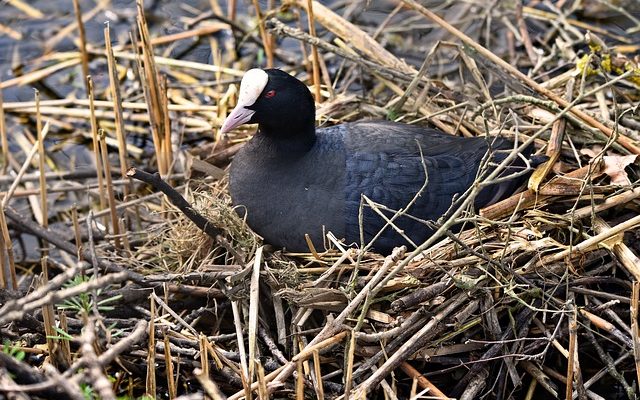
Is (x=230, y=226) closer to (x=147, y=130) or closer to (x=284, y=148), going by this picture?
(x=284, y=148)

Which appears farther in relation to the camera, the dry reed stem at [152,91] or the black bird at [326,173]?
the dry reed stem at [152,91]

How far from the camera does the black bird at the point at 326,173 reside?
146 inches

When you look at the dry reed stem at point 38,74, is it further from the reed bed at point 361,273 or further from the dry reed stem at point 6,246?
the dry reed stem at point 6,246

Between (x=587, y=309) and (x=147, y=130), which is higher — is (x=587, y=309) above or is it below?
below

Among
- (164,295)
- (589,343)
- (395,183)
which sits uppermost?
(395,183)

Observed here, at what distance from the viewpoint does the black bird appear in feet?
12.2

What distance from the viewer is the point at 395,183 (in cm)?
377

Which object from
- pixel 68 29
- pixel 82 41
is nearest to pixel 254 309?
pixel 82 41

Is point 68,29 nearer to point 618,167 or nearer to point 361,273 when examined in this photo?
point 361,273

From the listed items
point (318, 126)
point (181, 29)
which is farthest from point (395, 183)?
point (181, 29)

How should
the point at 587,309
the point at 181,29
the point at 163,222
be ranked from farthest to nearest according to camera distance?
the point at 181,29 → the point at 163,222 → the point at 587,309

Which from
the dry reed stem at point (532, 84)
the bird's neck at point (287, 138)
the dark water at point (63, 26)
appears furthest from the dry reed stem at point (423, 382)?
the dark water at point (63, 26)

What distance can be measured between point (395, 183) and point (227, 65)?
2.00 m

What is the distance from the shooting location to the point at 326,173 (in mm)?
3814
